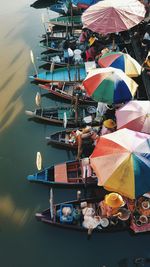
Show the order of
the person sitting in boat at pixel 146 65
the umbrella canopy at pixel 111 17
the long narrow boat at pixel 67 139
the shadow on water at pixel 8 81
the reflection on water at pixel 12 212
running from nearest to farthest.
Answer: the reflection on water at pixel 12 212 < the long narrow boat at pixel 67 139 < the person sitting in boat at pixel 146 65 < the umbrella canopy at pixel 111 17 < the shadow on water at pixel 8 81

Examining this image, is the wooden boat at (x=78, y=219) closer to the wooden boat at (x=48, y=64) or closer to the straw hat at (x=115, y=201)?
the straw hat at (x=115, y=201)

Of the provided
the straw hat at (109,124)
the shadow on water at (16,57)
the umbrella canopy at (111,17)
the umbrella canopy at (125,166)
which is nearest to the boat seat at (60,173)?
the straw hat at (109,124)

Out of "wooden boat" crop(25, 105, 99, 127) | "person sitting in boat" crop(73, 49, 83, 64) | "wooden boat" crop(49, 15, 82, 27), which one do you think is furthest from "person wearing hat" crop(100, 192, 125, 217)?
"wooden boat" crop(49, 15, 82, 27)

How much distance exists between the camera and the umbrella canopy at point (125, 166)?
965 centimetres

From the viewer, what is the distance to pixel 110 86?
12.7m

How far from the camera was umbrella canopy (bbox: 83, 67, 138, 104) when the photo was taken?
41.6 ft

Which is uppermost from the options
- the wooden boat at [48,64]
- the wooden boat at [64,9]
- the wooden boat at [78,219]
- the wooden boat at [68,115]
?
the wooden boat at [64,9]

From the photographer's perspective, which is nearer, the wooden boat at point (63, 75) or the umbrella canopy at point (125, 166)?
the umbrella canopy at point (125, 166)

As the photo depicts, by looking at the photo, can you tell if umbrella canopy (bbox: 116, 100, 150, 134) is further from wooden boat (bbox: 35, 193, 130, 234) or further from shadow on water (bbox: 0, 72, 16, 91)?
shadow on water (bbox: 0, 72, 16, 91)

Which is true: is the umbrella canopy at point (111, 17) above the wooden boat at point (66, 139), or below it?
above

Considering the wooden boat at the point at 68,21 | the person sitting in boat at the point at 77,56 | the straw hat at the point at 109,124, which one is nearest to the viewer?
the straw hat at the point at 109,124

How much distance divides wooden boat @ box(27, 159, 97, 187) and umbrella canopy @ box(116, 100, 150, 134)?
2594 millimetres

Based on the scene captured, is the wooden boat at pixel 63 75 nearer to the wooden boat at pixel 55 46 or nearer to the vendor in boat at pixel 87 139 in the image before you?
the wooden boat at pixel 55 46

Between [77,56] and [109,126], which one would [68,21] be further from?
[109,126]
